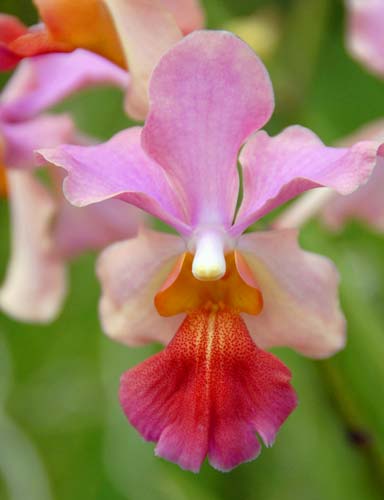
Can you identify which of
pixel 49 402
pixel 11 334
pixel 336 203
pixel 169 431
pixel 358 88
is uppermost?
pixel 169 431

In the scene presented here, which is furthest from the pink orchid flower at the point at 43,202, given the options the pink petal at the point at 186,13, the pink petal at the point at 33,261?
the pink petal at the point at 186,13

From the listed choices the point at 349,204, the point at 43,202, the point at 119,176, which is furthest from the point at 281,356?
the point at 119,176

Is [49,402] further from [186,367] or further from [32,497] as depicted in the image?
[186,367]

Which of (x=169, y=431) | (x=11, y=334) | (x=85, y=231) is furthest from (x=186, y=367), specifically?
(x=11, y=334)

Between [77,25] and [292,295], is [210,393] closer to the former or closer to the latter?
[292,295]

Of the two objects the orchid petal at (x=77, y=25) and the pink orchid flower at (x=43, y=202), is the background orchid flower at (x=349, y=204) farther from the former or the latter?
the orchid petal at (x=77, y=25)
